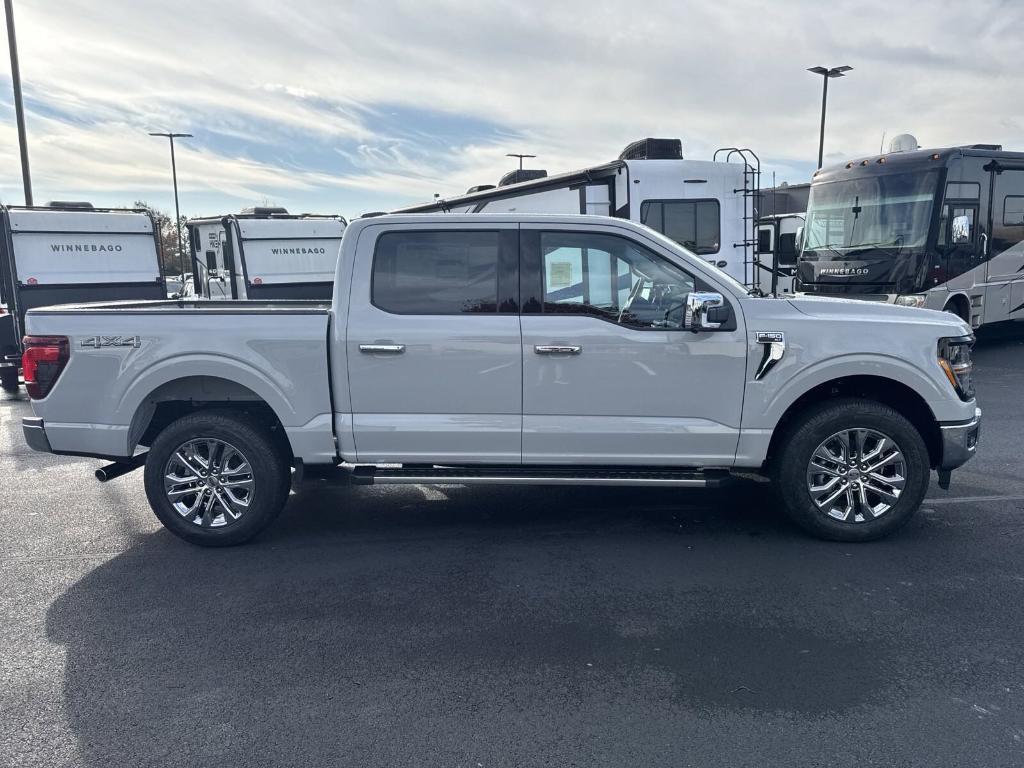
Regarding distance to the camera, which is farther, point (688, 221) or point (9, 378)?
point (9, 378)

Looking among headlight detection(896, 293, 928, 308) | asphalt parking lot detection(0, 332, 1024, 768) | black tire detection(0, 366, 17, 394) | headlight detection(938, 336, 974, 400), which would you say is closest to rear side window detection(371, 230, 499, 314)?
asphalt parking lot detection(0, 332, 1024, 768)

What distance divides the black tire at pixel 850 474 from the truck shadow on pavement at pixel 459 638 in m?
0.14

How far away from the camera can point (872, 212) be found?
12297 mm

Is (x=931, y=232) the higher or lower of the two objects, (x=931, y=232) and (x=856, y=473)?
the higher

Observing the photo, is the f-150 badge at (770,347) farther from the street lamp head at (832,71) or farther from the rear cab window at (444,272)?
the street lamp head at (832,71)

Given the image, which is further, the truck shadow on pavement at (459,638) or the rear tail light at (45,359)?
the rear tail light at (45,359)

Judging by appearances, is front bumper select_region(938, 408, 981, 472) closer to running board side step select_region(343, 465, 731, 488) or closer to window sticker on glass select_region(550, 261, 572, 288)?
running board side step select_region(343, 465, 731, 488)

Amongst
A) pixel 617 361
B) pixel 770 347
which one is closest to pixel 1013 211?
pixel 770 347

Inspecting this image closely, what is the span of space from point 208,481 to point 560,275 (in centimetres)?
257

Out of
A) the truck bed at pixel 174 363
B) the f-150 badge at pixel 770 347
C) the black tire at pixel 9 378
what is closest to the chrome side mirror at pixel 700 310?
the f-150 badge at pixel 770 347

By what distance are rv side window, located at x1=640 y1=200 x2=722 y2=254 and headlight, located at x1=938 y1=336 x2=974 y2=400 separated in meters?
6.05

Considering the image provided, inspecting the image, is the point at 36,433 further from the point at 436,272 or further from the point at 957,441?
the point at 957,441

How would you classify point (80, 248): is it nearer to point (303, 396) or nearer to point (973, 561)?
point (303, 396)

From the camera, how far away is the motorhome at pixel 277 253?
15914 mm
